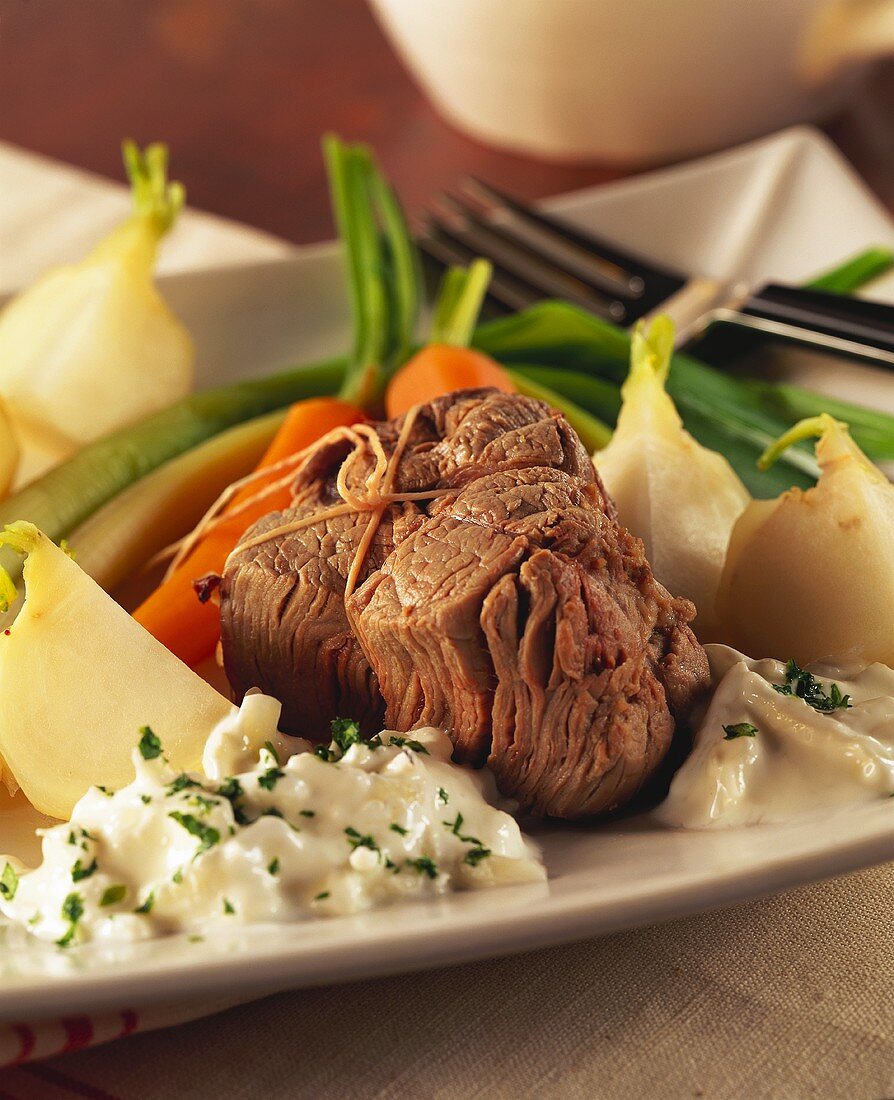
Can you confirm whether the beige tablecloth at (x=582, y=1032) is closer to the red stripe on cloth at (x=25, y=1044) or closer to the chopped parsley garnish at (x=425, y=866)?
the red stripe on cloth at (x=25, y=1044)

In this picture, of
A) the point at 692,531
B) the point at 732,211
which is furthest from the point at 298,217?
the point at 692,531

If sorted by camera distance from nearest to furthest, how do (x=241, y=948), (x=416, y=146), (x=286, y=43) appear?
1. (x=241, y=948)
2. (x=416, y=146)
3. (x=286, y=43)

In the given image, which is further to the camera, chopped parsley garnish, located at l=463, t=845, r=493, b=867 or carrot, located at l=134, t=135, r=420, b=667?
carrot, located at l=134, t=135, r=420, b=667

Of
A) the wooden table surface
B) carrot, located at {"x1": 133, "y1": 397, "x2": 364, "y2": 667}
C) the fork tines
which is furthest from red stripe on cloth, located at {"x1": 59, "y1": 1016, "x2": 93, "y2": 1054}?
the wooden table surface

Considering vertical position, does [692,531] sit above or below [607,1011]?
above

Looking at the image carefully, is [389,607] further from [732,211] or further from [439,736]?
[732,211]

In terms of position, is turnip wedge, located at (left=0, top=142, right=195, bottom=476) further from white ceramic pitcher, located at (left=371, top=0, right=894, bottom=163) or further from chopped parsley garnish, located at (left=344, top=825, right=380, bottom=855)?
chopped parsley garnish, located at (left=344, top=825, right=380, bottom=855)
